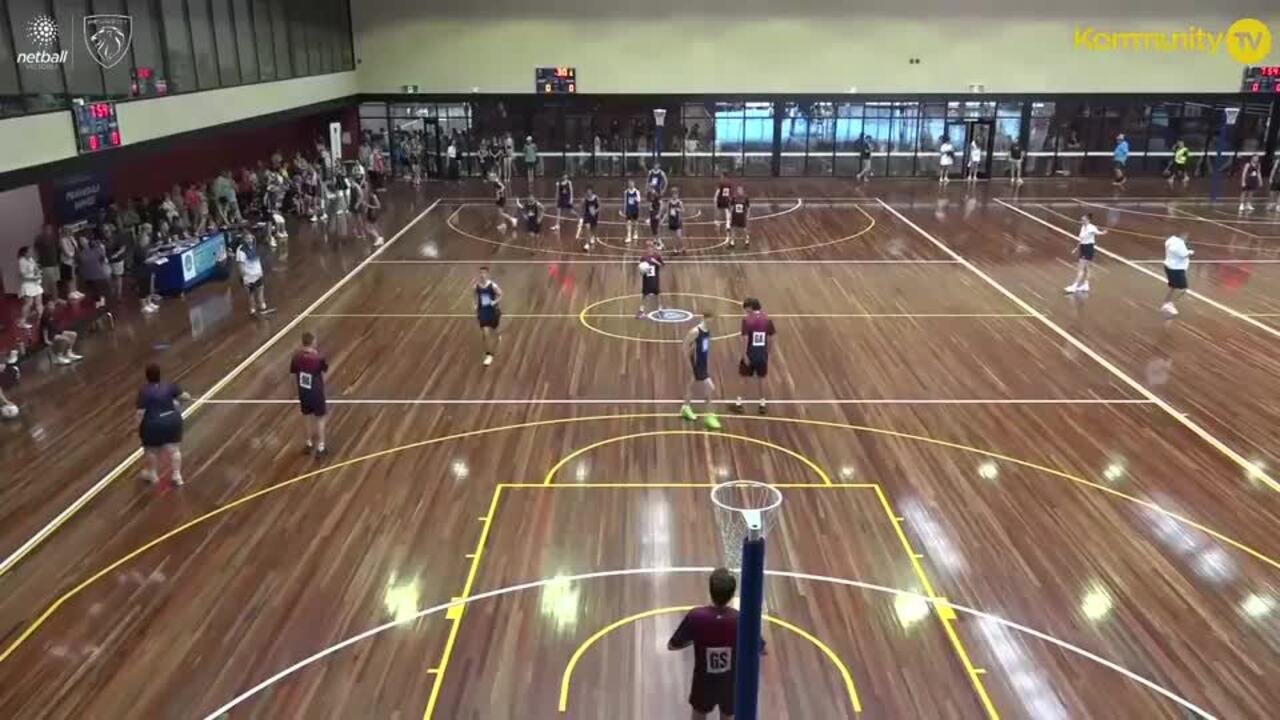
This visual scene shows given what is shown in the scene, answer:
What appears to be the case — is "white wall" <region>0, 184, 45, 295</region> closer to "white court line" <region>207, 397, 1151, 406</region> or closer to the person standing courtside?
"white court line" <region>207, 397, 1151, 406</region>

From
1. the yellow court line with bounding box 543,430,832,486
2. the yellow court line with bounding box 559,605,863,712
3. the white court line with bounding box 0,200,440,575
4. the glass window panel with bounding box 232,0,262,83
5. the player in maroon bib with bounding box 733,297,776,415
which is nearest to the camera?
the yellow court line with bounding box 559,605,863,712

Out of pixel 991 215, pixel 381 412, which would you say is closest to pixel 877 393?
pixel 381 412

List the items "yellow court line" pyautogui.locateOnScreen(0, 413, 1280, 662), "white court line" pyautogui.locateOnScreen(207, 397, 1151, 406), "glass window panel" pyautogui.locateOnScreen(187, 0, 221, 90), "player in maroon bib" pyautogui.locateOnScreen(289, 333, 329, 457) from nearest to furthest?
"yellow court line" pyautogui.locateOnScreen(0, 413, 1280, 662)
"player in maroon bib" pyautogui.locateOnScreen(289, 333, 329, 457)
"white court line" pyautogui.locateOnScreen(207, 397, 1151, 406)
"glass window panel" pyautogui.locateOnScreen(187, 0, 221, 90)

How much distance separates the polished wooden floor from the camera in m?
7.74

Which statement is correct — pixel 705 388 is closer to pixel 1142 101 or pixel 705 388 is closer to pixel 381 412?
pixel 381 412

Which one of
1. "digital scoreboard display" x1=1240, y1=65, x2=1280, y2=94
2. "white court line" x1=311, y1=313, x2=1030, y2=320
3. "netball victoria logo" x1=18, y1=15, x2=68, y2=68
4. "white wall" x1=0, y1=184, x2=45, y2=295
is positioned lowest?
"white court line" x1=311, y1=313, x2=1030, y2=320

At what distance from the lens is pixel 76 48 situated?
16.7 meters

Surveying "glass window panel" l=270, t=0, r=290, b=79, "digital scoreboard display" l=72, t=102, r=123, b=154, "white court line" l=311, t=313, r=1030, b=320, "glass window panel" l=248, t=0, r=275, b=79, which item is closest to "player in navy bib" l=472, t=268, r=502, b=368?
"white court line" l=311, t=313, r=1030, b=320

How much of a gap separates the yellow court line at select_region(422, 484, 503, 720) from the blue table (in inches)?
449

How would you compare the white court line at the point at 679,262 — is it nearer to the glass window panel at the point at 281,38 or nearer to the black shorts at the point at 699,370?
the glass window panel at the point at 281,38

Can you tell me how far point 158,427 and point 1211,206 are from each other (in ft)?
97.2

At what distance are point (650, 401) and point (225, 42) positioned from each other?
1563cm

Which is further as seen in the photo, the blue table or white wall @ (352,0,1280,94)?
white wall @ (352,0,1280,94)

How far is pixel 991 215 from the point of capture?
28.0 meters
